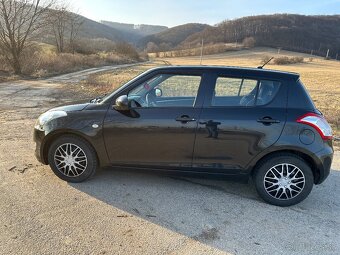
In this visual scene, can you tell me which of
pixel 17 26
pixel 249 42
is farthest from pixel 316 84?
pixel 249 42

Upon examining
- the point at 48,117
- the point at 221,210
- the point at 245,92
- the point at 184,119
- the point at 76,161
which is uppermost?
the point at 245,92

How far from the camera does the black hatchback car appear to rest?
3795 mm

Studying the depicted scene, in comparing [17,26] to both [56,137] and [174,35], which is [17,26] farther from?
[174,35]

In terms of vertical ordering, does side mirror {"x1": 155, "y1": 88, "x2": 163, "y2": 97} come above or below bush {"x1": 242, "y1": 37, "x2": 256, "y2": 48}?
above

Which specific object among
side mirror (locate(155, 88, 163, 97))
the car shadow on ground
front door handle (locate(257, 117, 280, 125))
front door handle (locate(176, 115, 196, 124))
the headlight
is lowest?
the car shadow on ground

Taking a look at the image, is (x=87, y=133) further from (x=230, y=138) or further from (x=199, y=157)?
(x=230, y=138)

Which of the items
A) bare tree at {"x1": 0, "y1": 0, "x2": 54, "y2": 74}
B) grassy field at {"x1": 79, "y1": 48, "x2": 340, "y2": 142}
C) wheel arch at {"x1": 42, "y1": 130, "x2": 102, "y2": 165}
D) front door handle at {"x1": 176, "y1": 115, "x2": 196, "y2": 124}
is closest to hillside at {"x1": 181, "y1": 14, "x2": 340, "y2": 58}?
grassy field at {"x1": 79, "y1": 48, "x2": 340, "y2": 142}

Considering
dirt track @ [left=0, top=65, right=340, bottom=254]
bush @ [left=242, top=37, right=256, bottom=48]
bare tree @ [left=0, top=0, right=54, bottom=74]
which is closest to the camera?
dirt track @ [left=0, top=65, right=340, bottom=254]

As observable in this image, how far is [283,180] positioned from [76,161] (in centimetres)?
274

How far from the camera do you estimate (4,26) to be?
65.4 ft

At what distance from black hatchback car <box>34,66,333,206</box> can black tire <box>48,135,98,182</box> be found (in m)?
0.01

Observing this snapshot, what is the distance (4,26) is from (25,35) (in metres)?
→ 1.45

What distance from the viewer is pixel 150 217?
3.50 meters

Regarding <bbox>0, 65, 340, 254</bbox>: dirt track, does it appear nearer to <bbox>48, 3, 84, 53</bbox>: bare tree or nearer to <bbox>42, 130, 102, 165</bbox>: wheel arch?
<bbox>42, 130, 102, 165</bbox>: wheel arch
